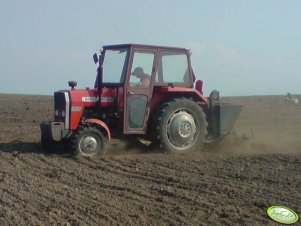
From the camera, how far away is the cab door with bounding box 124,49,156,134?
10625 millimetres

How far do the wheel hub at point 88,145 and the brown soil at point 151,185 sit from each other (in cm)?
29

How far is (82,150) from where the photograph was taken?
10203 mm

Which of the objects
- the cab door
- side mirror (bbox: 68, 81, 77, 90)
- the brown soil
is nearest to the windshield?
the cab door

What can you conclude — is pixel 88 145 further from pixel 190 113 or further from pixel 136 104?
pixel 190 113

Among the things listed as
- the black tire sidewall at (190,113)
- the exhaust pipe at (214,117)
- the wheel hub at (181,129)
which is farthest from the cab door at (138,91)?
the exhaust pipe at (214,117)

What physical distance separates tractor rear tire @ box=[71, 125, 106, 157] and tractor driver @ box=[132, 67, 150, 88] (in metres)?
1.27

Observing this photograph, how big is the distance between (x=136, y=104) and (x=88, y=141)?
120cm

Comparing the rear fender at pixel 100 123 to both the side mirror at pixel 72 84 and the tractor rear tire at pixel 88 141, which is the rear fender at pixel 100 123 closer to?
the tractor rear tire at pixel 88 141

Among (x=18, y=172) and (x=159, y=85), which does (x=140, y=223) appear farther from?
(x=159, y=85)

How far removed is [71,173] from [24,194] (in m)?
1.55

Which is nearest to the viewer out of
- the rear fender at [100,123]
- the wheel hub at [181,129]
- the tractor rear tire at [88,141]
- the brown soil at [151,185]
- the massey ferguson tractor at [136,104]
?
the brown soil at [151,185]

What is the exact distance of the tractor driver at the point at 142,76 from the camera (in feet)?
35.1

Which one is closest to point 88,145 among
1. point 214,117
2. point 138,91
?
point 138,91

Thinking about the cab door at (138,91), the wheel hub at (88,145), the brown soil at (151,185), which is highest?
the cab door at (138,91)
